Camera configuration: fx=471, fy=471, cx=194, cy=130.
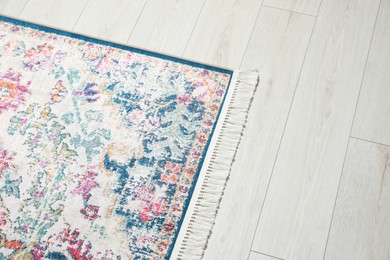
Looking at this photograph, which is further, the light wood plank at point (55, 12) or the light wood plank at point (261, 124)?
the light wood plank at point (55, 12)

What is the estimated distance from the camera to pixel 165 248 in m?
1.33

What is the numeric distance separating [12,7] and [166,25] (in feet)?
1.98

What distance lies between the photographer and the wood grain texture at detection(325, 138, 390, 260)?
1.31 m

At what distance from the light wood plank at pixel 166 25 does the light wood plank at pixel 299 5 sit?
283mm

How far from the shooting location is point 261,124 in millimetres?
1533

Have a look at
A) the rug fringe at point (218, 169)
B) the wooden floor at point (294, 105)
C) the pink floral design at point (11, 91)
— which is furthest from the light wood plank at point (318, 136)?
the pink floral design at point (11, 91)

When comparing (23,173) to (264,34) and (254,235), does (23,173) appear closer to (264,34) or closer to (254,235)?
(254,235)

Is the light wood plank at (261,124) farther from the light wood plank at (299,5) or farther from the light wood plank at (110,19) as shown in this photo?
the light wood plank at (110,19)

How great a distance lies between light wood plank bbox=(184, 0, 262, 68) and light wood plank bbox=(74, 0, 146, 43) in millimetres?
244

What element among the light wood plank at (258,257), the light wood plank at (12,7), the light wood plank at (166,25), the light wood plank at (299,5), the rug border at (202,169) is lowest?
the light wood plank at (258,257)

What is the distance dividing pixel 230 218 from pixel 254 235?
84mm

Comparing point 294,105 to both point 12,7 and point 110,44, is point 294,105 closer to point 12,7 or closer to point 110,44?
point 110,44

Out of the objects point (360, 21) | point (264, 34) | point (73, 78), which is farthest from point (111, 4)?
point (360, 21)

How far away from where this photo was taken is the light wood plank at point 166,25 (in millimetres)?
1712
